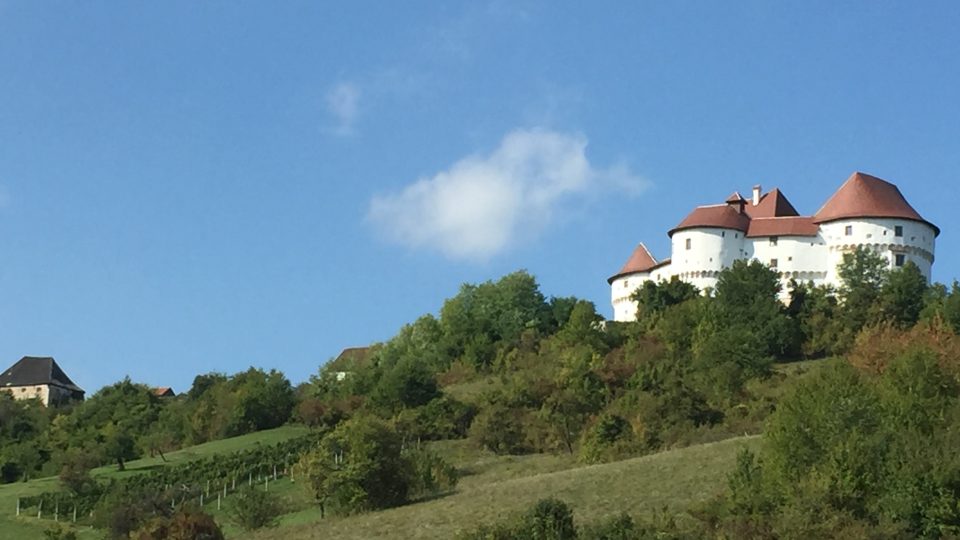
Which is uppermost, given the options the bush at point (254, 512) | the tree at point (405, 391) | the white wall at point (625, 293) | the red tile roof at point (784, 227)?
the red tile roof at point (784, 227)

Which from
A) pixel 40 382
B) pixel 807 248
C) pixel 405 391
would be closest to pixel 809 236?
pixel 807 248

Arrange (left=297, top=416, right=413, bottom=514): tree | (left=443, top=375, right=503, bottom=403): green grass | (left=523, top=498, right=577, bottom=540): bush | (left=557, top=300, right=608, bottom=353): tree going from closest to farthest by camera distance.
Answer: (left=523, top=498, right=577, bottom=540): bush → (left=297, top=416, right=413, bottom=514): tree → (left=443, top=375, right=503, bottom=403): green grass → (left=557, top=300, right=608, bottom=353): tree

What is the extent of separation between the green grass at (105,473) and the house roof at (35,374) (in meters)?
43.3

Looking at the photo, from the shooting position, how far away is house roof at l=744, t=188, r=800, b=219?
79250mm

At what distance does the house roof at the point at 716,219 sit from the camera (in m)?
77.1

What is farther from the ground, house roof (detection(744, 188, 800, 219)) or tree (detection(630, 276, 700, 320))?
house roof (detection(744, 188, 800, 219))

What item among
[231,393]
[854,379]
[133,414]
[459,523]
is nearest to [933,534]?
[854,379]

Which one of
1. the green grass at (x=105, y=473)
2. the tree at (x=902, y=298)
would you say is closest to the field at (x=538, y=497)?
the green grass at (x=105, y=473)

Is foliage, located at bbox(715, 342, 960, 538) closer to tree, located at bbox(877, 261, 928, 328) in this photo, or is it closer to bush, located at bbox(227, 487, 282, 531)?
bush, located at bbox(227, 487, 282, 531)

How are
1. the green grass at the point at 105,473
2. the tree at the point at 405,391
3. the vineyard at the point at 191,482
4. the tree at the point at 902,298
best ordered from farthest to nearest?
the tree at the point at 902,298 → the tree at the point at 405,391 → the vineyard at the point at 191,482 → the green grass at the point at 105,473

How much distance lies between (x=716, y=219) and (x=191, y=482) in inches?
1241

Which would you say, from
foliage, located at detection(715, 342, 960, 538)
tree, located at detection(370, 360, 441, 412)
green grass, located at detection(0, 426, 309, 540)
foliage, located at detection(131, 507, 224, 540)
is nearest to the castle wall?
tree, located at detection(370, 360, 441, 412)

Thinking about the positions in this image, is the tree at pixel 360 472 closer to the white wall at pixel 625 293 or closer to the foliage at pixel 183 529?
the foliage at pixel 183 529

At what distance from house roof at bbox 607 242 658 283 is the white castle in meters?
2.77
